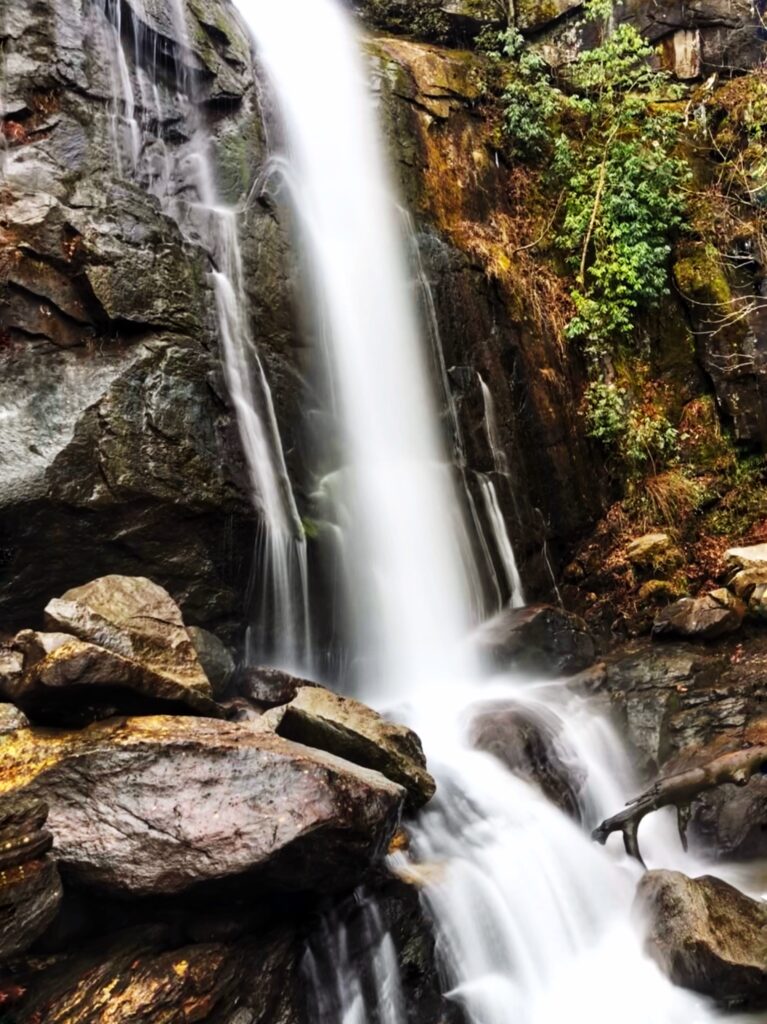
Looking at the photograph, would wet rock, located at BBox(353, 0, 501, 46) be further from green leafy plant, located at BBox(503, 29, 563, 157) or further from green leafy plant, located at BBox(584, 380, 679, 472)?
green leafy plant, located at BBox(584, 380, 679, 472)

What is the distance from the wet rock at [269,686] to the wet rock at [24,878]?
109 inches

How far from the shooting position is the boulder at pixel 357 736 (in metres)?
5.55

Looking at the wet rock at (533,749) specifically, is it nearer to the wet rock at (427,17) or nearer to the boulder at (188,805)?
the boulder at (188,805)

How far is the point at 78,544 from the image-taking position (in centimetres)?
659

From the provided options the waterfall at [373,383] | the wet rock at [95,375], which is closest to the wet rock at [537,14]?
the waterfall at [373,383]

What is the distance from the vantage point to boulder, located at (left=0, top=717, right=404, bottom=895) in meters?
4.15

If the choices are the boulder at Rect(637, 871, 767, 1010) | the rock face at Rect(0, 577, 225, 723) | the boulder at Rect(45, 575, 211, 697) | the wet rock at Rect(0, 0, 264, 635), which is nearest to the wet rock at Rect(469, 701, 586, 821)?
the boulder at Rect(637, 871, 767, 1010)

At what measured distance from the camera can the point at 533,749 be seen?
7109mm

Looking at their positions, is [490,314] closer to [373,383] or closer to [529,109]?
[373,383]

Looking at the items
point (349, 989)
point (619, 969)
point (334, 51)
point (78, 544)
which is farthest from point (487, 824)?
point (334, 51)

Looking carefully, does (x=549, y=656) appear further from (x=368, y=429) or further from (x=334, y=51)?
(x=334, y=51)

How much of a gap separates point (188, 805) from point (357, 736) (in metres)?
1.58

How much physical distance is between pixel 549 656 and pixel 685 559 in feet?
9.87

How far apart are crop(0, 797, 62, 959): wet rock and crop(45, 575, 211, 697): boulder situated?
1265 millimetres
